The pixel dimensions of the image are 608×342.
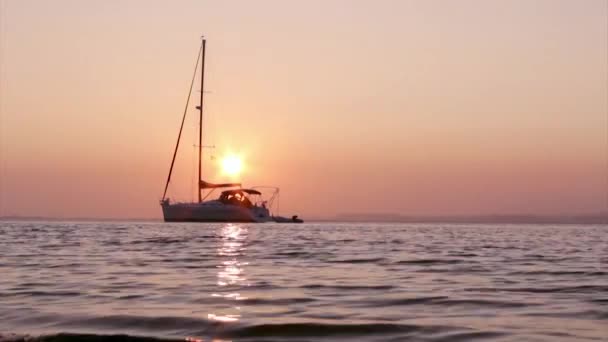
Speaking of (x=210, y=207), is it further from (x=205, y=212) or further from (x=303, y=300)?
(x=303, y=300)

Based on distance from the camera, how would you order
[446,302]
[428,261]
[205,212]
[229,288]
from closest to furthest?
[446,302] → [229,288] → [428,261] → [205,212]

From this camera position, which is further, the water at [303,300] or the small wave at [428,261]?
the small wave at [428,261]

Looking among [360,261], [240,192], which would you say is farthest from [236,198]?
[360,261]

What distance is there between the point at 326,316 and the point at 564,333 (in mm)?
2572

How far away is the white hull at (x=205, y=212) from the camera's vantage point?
8706 cm

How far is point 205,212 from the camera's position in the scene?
287ft

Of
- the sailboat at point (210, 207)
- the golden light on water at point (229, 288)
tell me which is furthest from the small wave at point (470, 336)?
the sailboat at point (210, 207)

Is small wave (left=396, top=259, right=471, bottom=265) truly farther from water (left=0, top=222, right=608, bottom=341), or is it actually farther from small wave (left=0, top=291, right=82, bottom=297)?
small wave (left=0, top=291, right=82, bottom=297)

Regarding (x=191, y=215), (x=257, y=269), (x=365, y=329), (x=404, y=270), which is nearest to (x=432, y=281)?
(x=404, y=270)

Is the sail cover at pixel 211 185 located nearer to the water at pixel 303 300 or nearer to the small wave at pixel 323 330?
the water at pixel 303 300

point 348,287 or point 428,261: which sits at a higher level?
point 428,261

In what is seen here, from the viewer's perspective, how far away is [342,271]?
15.0 meters

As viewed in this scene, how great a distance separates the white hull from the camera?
87062 millimetres

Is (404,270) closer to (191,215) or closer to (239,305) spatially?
(239,305)
